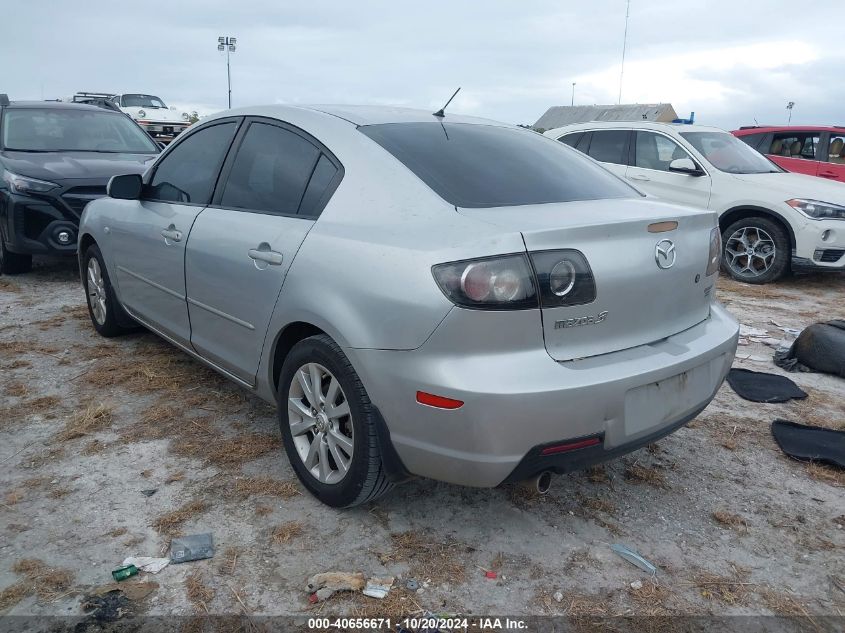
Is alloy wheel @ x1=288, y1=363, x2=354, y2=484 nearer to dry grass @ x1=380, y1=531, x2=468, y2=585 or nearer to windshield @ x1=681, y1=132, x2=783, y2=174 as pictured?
dry grass @ x1=380, y1=531, x2=468, y2=585

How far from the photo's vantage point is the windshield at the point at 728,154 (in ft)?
27.3

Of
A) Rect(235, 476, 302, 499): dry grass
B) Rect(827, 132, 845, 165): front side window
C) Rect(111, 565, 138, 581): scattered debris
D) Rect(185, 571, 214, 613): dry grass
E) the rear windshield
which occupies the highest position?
Rect(827, 132, 845, 165): front side window

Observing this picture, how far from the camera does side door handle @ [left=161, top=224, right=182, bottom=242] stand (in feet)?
12.3

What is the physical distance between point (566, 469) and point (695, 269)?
1.00m

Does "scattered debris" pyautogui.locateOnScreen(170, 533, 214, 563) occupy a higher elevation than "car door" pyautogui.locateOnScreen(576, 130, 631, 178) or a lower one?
lower

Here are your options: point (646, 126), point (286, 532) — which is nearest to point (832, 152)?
point (646, 126)

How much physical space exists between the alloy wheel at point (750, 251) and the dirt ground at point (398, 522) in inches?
164

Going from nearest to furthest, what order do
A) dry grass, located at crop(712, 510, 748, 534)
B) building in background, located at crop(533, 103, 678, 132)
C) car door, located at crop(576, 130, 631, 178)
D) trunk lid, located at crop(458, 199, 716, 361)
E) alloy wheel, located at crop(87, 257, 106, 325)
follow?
trunk lid, located at crop(458, 199, 716, 361), dry grass, located at crop(712, 510, 748, 534), alloy wheel, located at crop(87, 257, 106, 325), car door, located at crop(576, 130, 631, 178), building in background, located at crop(533, 103, 678, 132)

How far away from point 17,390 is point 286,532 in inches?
94.6

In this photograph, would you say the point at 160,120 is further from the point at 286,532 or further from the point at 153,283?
the point at 286,532

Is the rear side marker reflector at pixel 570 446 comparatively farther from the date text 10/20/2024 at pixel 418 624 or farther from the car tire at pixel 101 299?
the car tire at pixel 101 299

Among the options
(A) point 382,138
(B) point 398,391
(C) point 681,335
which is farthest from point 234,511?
(C) point 681,335

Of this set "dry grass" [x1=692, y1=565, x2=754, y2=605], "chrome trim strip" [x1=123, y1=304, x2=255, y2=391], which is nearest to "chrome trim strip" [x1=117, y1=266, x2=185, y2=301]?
"chrome trim strip" [x1=123, y1=304, x2=255, y2=391]

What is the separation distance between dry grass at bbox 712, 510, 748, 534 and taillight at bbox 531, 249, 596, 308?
1.24 m
